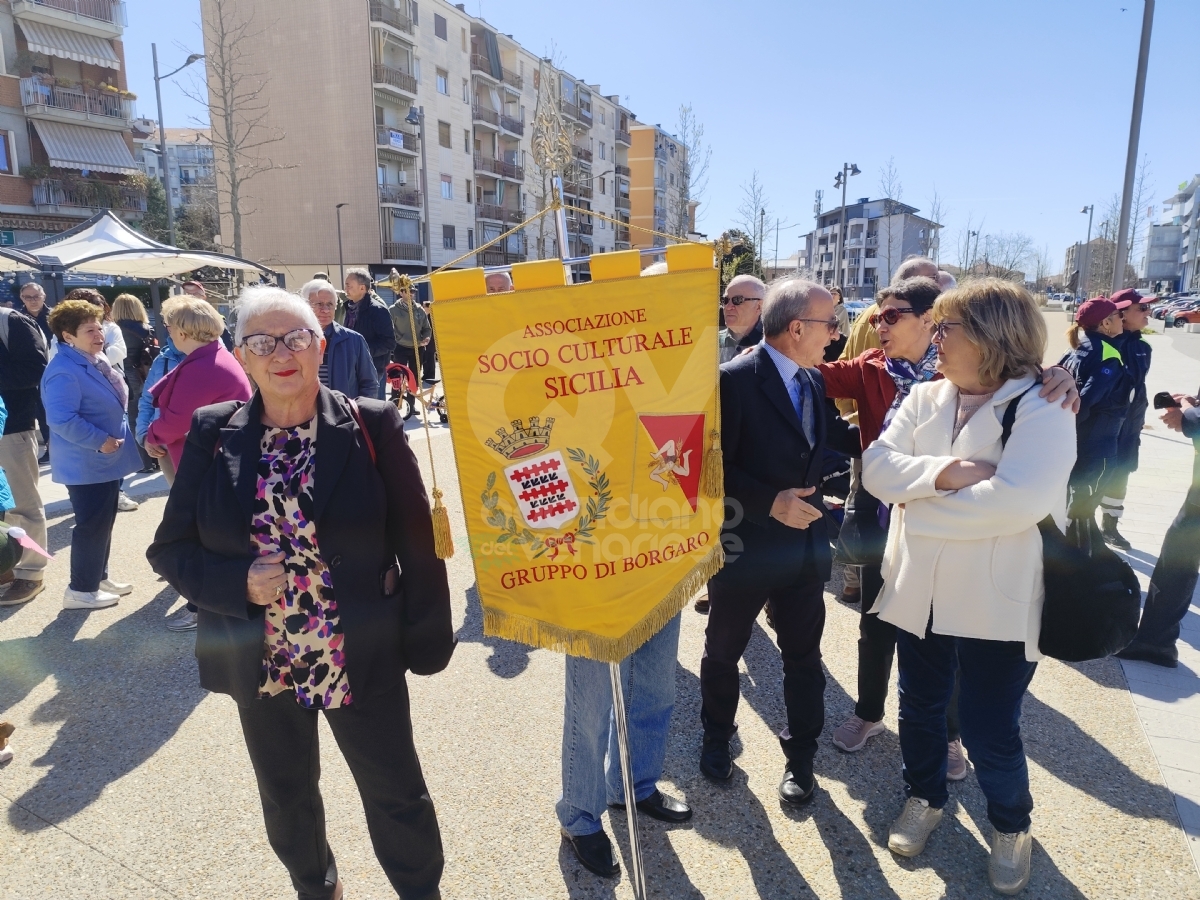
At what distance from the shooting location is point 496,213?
148 feet

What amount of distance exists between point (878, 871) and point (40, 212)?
36.3 meters

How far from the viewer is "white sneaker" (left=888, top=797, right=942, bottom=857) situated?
2557 mm

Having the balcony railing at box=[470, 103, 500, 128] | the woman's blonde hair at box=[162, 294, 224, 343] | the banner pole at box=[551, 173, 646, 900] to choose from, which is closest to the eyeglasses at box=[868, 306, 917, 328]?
the banner pole at box=[551, 173, 646, 900]

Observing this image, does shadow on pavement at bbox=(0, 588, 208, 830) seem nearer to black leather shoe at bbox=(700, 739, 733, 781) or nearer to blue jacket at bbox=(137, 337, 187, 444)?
blue jacket at bbox=(137, 337, 187, 444)

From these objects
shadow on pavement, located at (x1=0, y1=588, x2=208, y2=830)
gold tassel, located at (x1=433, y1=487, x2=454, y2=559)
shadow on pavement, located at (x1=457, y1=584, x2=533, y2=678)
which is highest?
gold tassel, located at (x1=433, y1=487, x2=454, y2=559)

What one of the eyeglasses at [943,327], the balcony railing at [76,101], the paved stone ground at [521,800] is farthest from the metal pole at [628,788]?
the balcony railing at [76,101]

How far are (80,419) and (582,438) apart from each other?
12.4 ft

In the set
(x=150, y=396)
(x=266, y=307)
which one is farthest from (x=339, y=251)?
(x=266, y=307)

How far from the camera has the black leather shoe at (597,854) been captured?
245cm

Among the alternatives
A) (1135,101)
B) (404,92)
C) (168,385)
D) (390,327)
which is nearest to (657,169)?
(404,92)

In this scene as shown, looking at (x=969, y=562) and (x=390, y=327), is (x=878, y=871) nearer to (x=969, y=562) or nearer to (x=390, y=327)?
(x=969, y=562)

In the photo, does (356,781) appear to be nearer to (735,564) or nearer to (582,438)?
(582,438)

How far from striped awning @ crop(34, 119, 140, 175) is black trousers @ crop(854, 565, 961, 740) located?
120ft

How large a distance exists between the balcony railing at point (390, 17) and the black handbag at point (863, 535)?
39.5 meters
